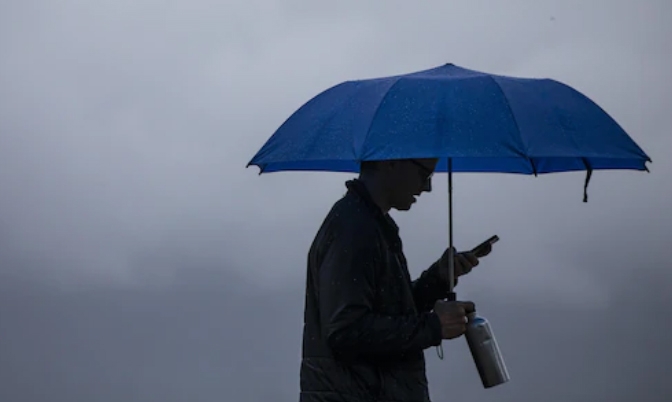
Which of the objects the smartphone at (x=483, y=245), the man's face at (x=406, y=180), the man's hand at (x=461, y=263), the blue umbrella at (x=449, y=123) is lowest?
Answer: the man's hand at (x=461, y=263)

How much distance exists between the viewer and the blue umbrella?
7109 millimetres

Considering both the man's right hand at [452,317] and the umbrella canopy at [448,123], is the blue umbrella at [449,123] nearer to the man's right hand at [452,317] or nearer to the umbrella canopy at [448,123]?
the umbrella canopy at [448,123]

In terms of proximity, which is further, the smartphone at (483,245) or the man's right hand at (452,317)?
the smartphone at (483,245)

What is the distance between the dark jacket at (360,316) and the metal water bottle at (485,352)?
0.31 metres

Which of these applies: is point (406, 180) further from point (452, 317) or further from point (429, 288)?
point (429, 288)

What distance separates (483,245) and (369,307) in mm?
1394

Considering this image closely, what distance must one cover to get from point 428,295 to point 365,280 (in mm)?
1185

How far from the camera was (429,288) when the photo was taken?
8.04 m

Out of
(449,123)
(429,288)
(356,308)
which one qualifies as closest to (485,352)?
(429,288)

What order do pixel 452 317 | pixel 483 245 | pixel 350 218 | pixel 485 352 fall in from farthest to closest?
1. pixel 483 245
2. pixel 485 352
3. pixel 452 317
4. pixel 350 218

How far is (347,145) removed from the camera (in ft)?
24.0

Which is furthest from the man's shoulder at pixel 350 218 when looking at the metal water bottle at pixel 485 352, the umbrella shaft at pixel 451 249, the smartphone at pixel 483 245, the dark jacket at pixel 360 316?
the smartphone at pixel 483 245

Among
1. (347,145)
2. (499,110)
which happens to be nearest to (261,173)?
(347,145)

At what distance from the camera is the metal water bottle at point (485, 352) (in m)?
7.46
